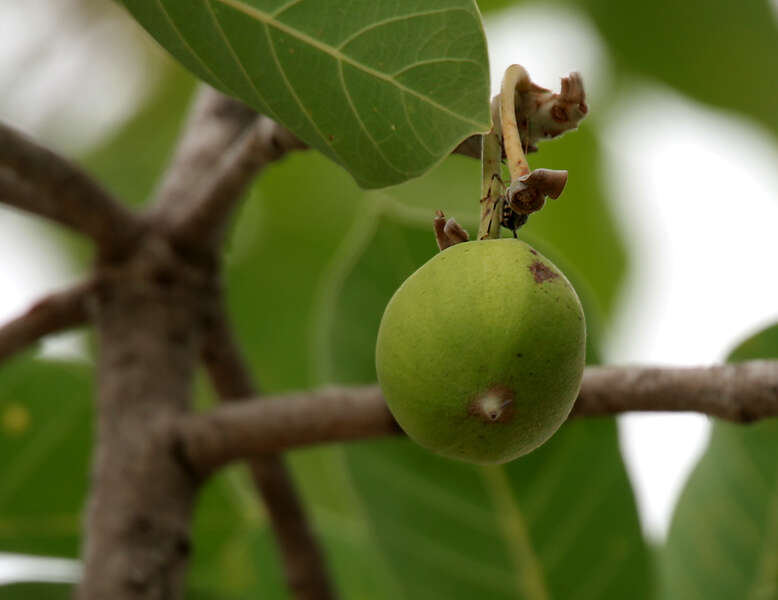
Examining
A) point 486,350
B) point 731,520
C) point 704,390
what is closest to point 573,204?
point 731,520

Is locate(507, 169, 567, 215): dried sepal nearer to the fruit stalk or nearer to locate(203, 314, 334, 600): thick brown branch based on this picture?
the fruit stalk

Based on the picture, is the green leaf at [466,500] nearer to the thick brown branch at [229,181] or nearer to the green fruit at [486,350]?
the thick brown branch at [229,181]

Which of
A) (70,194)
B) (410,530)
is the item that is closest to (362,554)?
(410,530)

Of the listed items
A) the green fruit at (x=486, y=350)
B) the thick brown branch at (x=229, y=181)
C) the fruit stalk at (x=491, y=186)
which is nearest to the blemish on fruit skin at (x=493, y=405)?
the green fruit at (x=486, y=350)

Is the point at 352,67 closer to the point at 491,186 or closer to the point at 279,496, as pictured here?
the point at 491,186

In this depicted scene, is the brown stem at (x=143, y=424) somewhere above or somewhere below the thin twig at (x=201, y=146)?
below

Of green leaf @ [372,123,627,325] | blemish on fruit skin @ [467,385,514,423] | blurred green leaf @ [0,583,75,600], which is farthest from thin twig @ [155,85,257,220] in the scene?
green leaf @ [372,123,627,325]

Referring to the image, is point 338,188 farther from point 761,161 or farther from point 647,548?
point 647,548
